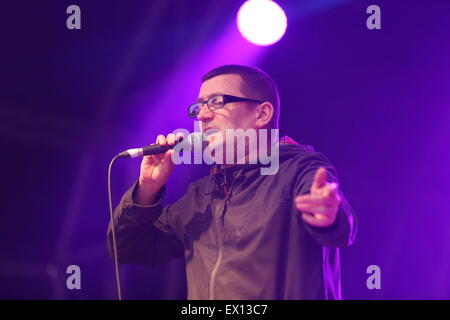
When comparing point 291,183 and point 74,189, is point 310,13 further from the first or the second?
point 74,189

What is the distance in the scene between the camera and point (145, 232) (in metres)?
2.12

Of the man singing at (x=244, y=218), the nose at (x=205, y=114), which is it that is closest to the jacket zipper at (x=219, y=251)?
the man singing at (x=244, y=218)

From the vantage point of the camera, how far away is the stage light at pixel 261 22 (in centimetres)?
258

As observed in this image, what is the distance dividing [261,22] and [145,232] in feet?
4.12

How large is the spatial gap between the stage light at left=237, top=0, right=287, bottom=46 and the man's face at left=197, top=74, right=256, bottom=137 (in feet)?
1.60

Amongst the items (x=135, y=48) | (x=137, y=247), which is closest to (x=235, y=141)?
(x=137, y=247)

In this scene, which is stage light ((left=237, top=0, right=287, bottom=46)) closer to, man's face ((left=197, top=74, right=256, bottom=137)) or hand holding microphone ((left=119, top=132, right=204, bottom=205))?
man's face ((left=197, top=74, right=256, bottom=137))

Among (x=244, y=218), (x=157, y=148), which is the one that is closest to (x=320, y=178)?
(x=244, y=218)

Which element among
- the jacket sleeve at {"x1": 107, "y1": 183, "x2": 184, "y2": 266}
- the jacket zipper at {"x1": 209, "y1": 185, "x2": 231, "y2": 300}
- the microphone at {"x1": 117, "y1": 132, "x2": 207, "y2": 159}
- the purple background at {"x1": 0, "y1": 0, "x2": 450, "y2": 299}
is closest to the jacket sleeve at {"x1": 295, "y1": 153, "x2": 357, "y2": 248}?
the jacket zipper at {"x1": 209, "y1": 185, "x2": 231, "y2": 300}

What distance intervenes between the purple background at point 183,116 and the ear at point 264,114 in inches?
17.0
